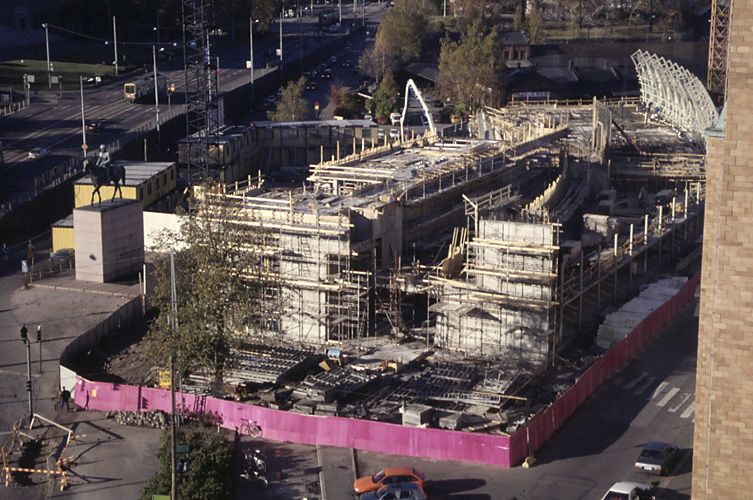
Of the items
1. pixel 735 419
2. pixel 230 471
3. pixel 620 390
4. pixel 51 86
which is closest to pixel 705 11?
pixel 51 86

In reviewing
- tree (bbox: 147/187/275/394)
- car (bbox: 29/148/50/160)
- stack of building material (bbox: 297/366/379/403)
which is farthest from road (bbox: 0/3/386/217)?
stack of building material (bbox: 297/366/379/403)

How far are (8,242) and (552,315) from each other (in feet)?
68.0

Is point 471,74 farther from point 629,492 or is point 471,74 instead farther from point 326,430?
point 629,492

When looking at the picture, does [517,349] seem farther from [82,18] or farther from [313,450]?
[82,18]

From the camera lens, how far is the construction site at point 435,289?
27.6m

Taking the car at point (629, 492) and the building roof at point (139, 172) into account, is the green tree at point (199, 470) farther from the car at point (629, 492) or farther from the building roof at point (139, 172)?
the building roof at point (139, 172)

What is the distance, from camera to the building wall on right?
43.6ft

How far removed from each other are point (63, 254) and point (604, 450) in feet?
67.0

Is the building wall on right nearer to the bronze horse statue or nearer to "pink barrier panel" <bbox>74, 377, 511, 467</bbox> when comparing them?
"pink barrier panel" <bbox>74, 377, 511, 467</bbox>

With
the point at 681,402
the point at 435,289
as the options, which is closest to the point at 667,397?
the point at 681,402

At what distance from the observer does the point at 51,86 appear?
70.6m

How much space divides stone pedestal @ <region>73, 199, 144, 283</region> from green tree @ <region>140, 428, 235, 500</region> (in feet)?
42.7

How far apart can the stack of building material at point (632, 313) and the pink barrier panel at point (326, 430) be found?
7688 millimetres

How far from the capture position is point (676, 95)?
59.5 metres
